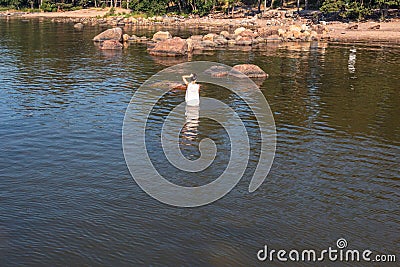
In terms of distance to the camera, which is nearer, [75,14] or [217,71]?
[217,71]

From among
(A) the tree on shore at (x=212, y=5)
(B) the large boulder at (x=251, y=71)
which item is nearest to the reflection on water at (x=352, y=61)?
(B) the large boulder at (x=251, y=71)

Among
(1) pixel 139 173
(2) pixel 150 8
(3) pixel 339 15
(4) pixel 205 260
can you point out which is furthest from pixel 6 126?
(2) pixel 150 8

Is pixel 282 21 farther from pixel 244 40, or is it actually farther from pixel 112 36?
pixel 112 36

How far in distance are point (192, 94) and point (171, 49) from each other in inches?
911

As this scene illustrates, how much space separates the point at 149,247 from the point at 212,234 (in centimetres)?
172

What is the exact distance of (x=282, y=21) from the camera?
90.9m

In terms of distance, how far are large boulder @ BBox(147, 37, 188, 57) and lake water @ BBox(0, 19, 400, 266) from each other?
1567 cm

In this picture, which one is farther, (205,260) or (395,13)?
(395,13)

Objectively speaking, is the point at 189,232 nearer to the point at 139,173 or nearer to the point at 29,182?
the point at 139,173

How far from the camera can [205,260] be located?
1176 cm

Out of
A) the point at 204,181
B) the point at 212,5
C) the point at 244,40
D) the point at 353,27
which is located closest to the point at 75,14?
the point at 212,5

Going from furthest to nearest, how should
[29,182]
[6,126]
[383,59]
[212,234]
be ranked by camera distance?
1. [383,59]
2. [6,126]
3. [29,182]
4. [212,234]

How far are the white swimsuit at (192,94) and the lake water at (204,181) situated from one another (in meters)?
2.12

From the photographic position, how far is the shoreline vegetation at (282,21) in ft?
222
